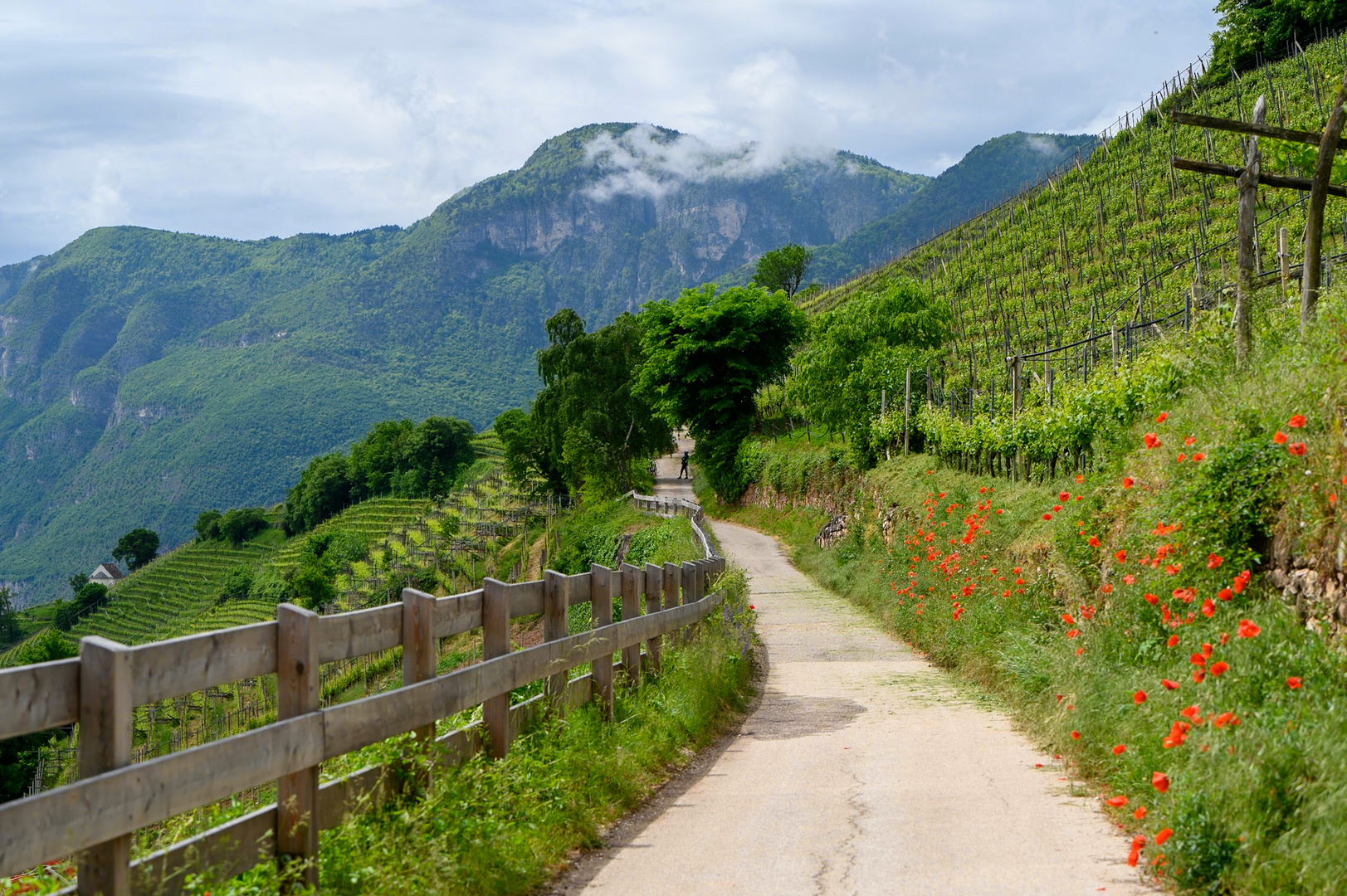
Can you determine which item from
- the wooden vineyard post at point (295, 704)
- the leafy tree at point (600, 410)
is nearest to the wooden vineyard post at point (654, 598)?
the wooden vineyard post at point (295, 704)

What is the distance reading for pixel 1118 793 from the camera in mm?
5555

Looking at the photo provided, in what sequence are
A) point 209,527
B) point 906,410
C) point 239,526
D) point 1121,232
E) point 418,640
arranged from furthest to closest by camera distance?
point 209,527 → point 239,526 → point 1121,232 → point 906,410 → point 418,640

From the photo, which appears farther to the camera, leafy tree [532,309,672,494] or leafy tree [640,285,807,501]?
leafy tree [532,309,672,494]

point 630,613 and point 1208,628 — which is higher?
point 1208,628

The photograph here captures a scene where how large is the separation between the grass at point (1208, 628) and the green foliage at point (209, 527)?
122 metres

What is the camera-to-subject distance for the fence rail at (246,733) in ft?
9.55

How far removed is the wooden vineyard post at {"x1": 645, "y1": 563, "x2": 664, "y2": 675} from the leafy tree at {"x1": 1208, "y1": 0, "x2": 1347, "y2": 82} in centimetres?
5575

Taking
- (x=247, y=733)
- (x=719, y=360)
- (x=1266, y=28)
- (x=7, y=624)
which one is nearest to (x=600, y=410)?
(x=719, y=360)

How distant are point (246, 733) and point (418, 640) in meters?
1.24

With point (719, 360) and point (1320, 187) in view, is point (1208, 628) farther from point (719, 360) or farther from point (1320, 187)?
point (719, 360)

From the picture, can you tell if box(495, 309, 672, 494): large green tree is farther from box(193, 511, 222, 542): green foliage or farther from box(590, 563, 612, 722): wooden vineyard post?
box(193, 511, 222, 542): green foliage

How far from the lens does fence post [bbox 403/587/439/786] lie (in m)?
4.69

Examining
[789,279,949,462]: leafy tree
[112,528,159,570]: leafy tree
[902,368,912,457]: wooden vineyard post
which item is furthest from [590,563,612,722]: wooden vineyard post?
[112,528,159,570]: leafy tree

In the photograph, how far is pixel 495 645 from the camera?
18.3ft
